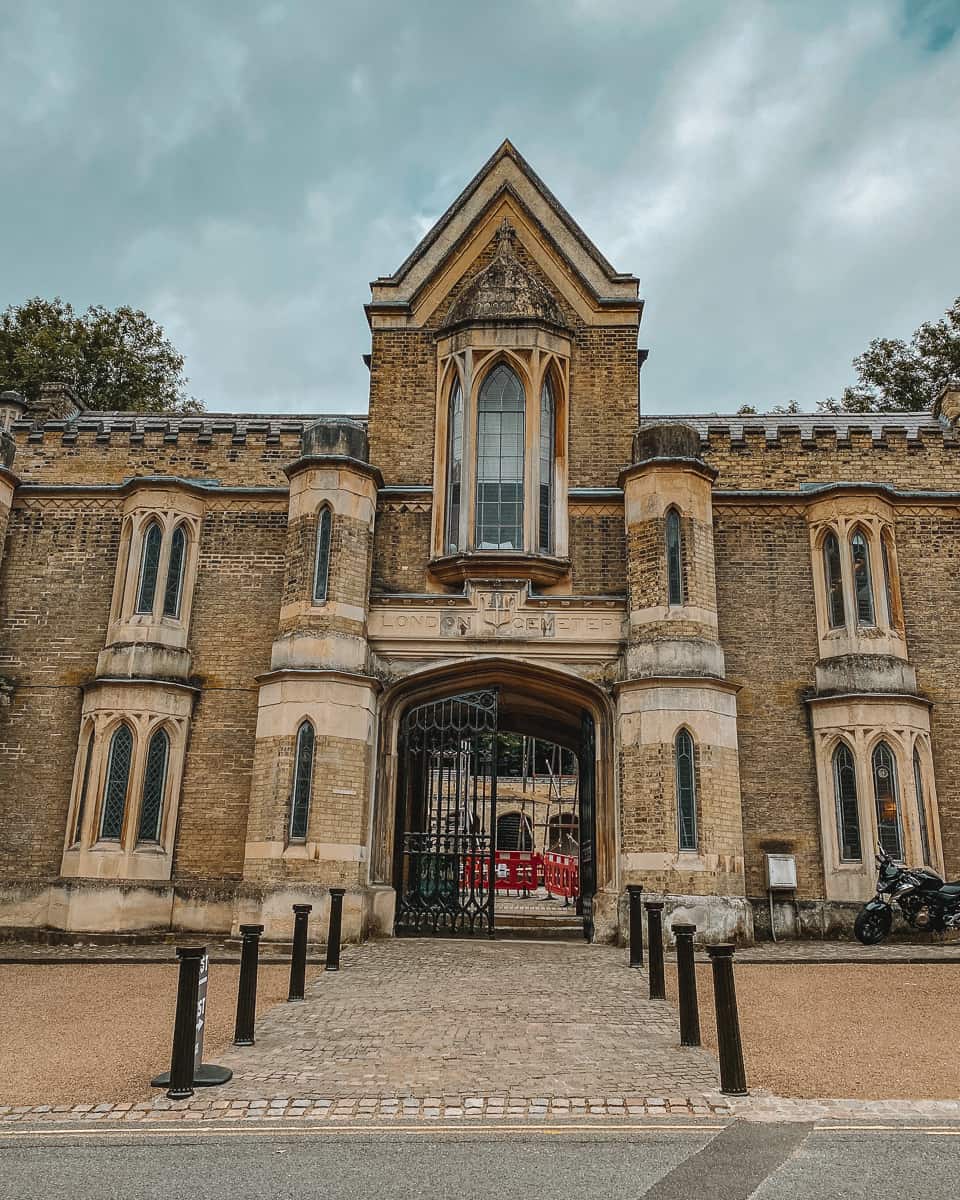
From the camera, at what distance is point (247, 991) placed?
730 cm

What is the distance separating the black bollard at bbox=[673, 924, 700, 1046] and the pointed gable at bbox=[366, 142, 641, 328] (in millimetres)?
12237

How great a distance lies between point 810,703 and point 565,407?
6.24 metres

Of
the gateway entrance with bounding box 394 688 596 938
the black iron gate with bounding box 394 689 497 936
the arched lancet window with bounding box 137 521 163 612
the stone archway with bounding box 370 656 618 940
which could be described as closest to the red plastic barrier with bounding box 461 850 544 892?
the gateway entrance with bounding box 394 688 596 938

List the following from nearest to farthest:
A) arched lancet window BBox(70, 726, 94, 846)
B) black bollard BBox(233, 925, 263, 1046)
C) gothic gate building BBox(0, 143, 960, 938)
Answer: black bollard BBox(233, 925, 263, 1046) < gothic gate building BBox(0, 143, 960, 938) < arched lancet window BBox(70, 726, 94, 846)

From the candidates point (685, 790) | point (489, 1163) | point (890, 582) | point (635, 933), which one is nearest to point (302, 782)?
point (635, 933)

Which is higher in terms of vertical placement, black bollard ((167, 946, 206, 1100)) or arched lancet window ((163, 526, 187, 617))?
arched lancet window ((163, 526, 187, 617))

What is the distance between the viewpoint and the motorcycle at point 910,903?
1263cm

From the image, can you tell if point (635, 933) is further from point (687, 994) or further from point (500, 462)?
point (500, 462)

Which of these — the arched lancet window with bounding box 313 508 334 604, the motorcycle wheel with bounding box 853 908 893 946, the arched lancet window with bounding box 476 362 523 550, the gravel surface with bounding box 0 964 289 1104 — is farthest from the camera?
the arched lancet window with bounding box 476 362 523 550

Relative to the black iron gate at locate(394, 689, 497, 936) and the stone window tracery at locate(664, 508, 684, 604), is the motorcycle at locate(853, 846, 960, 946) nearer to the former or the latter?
the stone window tracery at locate(664, 508, 684, 604)

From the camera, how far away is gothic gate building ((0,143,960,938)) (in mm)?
13664

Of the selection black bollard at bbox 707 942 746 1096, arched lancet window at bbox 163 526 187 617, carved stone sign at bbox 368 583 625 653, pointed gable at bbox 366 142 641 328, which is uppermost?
pointed gable at bbox 366 142 641 328

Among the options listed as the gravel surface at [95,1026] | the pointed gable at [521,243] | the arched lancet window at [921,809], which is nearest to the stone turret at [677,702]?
the arched lancet window at [921,809]

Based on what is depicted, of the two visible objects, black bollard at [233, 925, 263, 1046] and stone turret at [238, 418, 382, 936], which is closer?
black bollard at [233, 925, 263, 1046]
